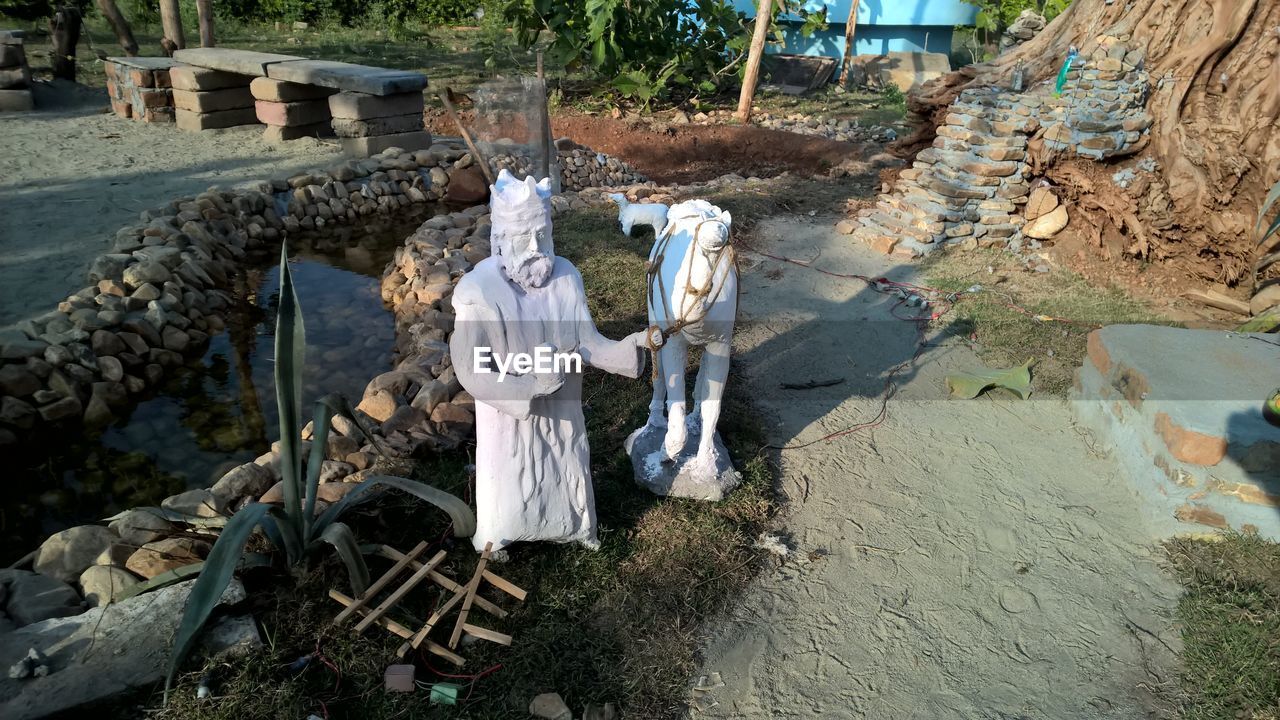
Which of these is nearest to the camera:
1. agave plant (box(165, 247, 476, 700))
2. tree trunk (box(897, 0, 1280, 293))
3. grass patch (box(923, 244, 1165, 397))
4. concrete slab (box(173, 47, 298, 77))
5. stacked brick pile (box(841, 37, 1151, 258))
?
agave plant (box(165, 247, 476, 700))

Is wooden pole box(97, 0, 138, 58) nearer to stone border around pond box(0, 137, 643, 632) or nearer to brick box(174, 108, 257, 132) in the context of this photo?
brick box(174, 108, 257, 132)

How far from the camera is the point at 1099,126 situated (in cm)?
721

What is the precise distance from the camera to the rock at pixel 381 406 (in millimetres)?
4645

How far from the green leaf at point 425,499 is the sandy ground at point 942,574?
1.11m

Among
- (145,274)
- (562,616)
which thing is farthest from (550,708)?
(145,274)

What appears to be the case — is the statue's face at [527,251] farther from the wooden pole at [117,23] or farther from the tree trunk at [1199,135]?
the wooden pole at [117,23]

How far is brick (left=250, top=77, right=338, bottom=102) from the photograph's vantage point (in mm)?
9922

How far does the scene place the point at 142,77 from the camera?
10.6 metres

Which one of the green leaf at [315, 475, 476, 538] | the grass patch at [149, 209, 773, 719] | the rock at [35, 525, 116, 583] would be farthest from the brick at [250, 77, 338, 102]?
the green leaf at [315, 475, 476, 538]

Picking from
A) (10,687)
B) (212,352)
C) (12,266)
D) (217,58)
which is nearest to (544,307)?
(10,687)

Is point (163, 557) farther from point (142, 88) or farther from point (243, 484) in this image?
point (142, 88)

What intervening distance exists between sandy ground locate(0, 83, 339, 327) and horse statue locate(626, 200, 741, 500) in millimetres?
4746

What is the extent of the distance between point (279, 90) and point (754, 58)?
7.16 meters

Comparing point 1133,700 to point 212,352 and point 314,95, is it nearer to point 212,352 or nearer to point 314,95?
point 212,352
